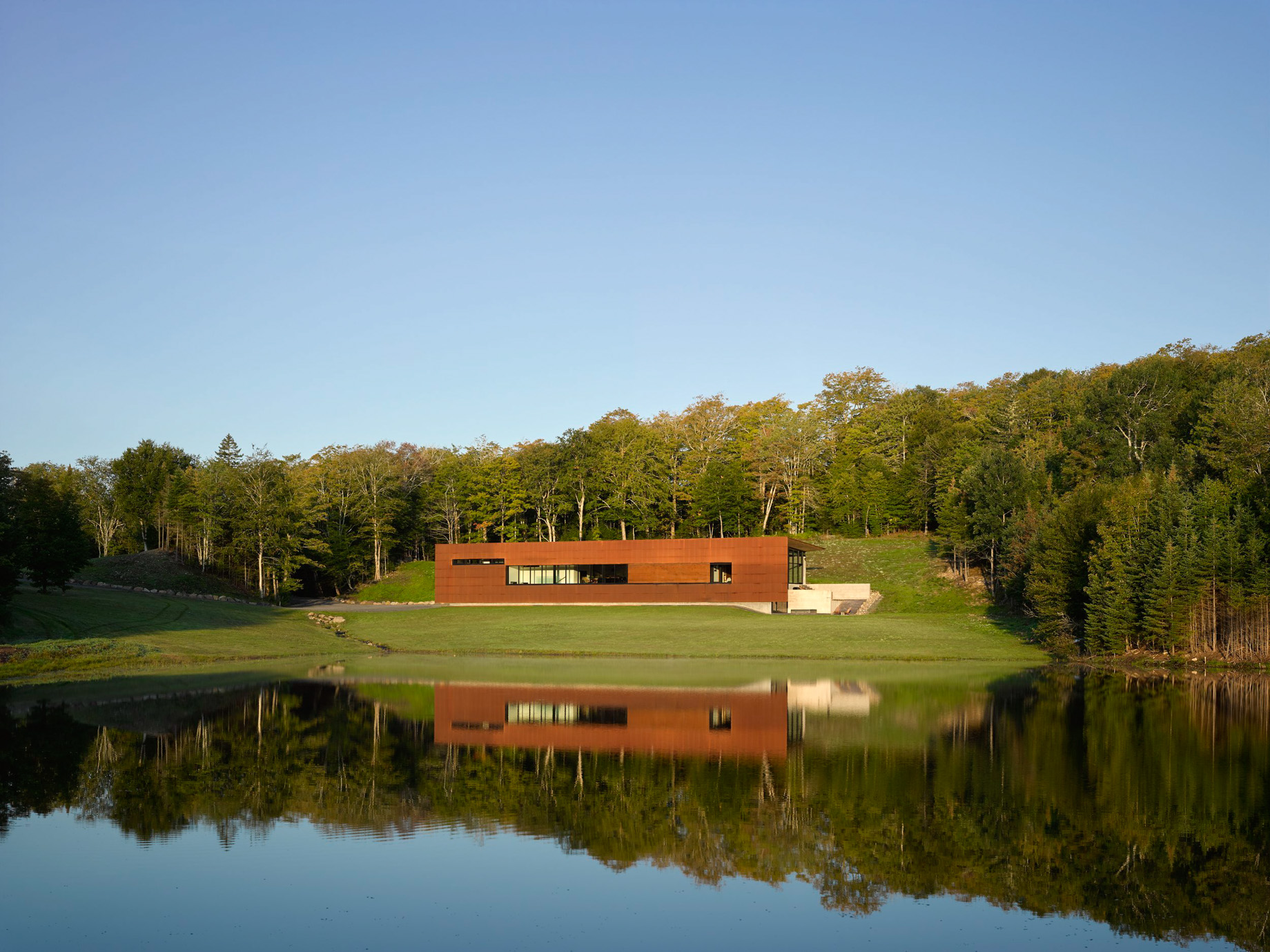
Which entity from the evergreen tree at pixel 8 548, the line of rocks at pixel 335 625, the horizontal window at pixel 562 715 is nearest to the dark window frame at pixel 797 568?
the line of rocks at pixel 335 625

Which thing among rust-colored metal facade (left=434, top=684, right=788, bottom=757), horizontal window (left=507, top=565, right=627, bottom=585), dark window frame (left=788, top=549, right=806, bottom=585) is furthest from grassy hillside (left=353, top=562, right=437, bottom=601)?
rust-colored metal facade (left=434, top=684, right=788, bottom=757)

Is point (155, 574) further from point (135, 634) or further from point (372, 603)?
point (135, 634)

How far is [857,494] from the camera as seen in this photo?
94.9 meters

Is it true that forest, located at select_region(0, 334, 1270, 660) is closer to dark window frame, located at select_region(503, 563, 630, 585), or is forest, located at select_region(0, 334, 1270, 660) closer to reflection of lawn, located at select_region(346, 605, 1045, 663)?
reflection of lawn, located at select_region(346, 605, 1045, 663)

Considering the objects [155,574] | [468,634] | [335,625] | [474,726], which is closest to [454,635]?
[468,634]

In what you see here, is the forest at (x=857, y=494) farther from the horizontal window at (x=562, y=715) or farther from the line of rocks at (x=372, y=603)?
the horizontal window at (x=562, y=715)

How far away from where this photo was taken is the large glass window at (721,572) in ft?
223

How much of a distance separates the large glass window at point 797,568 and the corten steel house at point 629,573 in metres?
0.10

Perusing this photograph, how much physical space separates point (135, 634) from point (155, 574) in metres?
33.3

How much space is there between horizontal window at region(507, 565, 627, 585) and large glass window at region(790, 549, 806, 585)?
13.0 meters

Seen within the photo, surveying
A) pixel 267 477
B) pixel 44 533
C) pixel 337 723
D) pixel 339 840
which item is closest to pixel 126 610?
pixel 44 533

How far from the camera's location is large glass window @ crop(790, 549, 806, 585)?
72500 millimetres

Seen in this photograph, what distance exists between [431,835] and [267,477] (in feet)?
238

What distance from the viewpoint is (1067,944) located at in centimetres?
1159
